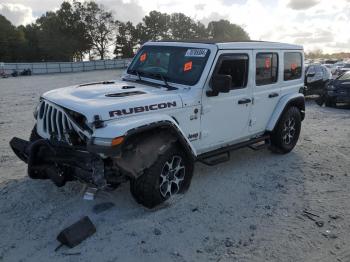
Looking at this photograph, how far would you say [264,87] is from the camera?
5.88m

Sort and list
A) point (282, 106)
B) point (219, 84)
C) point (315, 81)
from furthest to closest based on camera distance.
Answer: point (315, 81) < point (282, 106) < point (219, 84)

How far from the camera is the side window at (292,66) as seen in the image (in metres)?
6.41

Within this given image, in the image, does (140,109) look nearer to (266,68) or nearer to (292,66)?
(266,68)

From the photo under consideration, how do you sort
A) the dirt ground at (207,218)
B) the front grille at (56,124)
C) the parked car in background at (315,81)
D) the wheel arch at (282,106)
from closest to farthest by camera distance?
the dirt ground at (207,218), the front grille at (56,124), the wheel arch at (282,106), the parked car in background at (315,81)

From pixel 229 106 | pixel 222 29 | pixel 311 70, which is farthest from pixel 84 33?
pixel 229 106

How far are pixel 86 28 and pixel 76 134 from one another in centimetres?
7090

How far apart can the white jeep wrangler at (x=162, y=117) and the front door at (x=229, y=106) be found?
0.05 feet

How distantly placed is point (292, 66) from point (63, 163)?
14.8 feet

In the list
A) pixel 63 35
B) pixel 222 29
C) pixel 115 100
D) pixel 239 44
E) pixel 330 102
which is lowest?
pixel 330 102

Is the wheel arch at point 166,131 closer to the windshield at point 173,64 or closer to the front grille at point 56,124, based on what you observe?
the front grille at point 56,124

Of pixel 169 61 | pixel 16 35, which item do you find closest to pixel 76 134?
pixel 169 61

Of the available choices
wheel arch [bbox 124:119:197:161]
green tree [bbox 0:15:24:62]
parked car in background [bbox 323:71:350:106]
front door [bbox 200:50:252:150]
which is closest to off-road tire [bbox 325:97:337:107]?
parked car in background [bbox 323:71:350:106]

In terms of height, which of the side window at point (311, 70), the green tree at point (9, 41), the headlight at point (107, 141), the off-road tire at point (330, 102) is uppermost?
the green tree at point (9, 41)

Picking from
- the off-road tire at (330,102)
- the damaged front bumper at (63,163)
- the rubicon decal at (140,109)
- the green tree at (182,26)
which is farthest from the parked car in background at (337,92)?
the green tree at (182,26)
